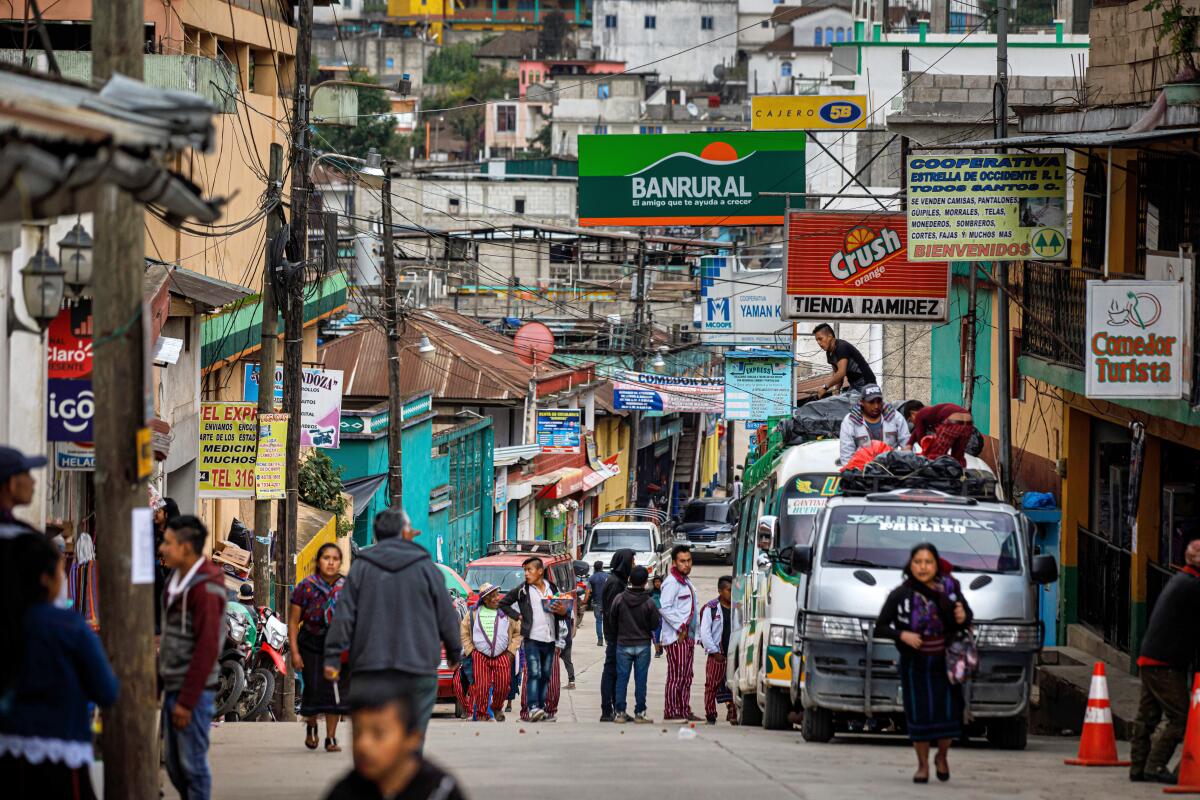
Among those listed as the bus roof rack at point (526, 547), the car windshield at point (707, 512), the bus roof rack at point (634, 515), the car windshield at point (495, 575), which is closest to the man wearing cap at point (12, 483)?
the car windshield at point (495, 575)

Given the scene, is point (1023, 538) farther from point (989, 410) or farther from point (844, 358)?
point (989, 410)

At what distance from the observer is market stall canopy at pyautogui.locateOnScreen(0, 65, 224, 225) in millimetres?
7539

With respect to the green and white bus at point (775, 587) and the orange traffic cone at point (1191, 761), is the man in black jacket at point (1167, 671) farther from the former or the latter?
the green and white bus at point (775, 587)

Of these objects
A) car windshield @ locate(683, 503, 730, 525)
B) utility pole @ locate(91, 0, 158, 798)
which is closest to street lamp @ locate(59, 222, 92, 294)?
utility pole @ locate(91, 0, 158, 798)

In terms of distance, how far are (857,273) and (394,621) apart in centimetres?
1776

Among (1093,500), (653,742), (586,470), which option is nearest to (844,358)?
(1093,500)

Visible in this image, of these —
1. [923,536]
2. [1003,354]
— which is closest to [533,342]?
[1003,354]

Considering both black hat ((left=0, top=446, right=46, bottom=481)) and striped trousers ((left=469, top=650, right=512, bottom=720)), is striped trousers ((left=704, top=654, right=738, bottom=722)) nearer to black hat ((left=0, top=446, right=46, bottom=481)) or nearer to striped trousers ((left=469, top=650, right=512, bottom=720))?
striped trousers ((left=469, top=650, right=512, bottom=720))

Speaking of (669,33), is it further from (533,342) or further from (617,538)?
(617,538)

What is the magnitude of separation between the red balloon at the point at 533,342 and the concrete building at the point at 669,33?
74805 mm

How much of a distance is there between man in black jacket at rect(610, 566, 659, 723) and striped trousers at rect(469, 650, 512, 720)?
141 centimetres

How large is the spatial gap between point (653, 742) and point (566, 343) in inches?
2007

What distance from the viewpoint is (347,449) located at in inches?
1561

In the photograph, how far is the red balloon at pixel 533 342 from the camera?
51.8 m
